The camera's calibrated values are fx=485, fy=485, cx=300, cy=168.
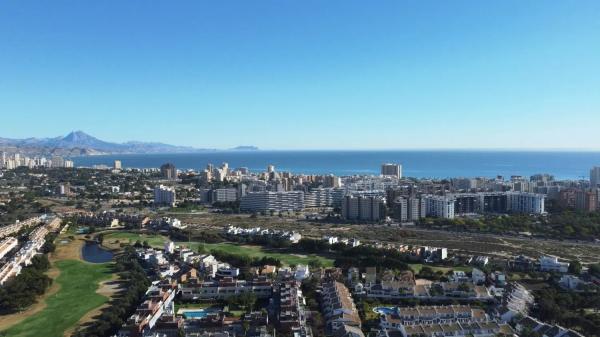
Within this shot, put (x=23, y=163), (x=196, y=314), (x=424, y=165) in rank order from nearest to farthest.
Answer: (x=196, y=314) → (x=23, y=163) → (x=424, y=165)

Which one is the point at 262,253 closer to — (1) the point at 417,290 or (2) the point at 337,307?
(1) the point at 417,290

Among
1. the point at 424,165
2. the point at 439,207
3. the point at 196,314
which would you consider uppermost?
the point at 424,165

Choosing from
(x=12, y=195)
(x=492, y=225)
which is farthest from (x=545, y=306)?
(x=12, y=195)

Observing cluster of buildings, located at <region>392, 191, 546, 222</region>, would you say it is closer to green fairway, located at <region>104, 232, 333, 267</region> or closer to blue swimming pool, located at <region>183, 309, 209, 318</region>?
green fairway, located at <region>104, 232, 333, 267</region>

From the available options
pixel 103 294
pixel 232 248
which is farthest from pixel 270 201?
pixel 103 294

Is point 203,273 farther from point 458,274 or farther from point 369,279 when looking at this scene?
point 458,274

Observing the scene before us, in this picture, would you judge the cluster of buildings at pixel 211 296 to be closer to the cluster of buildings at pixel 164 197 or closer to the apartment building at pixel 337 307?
the apartment building at pixel 337 307

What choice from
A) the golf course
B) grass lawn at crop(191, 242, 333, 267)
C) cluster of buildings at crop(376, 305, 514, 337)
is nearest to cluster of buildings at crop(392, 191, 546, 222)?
grass lawn at crop(191, 242, 333, 267)
